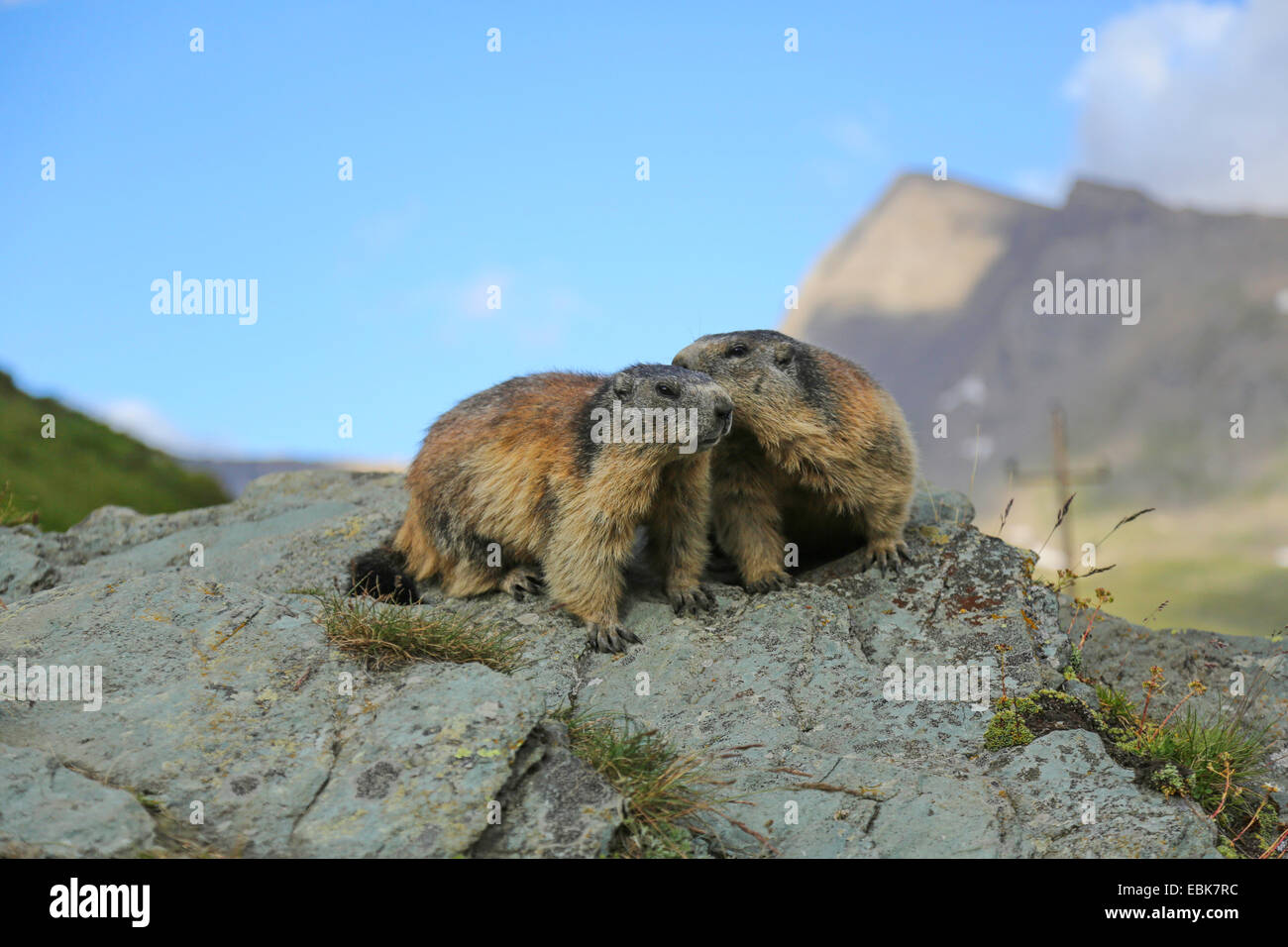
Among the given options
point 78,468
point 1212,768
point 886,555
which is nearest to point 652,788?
point 1212,768

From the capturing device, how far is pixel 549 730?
6512 millimetres

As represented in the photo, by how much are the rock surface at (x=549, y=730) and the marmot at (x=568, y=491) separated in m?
0.36

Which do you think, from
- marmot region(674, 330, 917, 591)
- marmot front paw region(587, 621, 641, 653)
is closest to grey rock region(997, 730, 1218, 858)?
marmot region(674, 330, 917, 591)

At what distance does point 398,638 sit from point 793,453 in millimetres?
4370

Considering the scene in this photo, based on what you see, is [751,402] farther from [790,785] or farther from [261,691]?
[261,691]

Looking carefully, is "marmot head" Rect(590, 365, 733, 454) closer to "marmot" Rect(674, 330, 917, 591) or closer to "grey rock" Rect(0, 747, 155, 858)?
"marmot" Rect(674, 330, 917, 591)

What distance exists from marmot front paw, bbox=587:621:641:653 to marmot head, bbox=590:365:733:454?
5.51 feet

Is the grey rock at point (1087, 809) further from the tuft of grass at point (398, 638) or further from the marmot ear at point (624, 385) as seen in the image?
the marmot ear at point (624, 385)

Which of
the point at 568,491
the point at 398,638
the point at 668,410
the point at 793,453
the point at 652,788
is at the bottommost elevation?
the point at 652,788

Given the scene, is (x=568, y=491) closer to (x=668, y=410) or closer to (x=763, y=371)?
(x=668, y=410)

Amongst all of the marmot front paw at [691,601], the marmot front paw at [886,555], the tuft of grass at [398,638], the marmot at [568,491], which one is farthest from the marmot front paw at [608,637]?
the marmot front paw at [886,555]

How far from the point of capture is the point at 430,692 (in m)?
6.56
